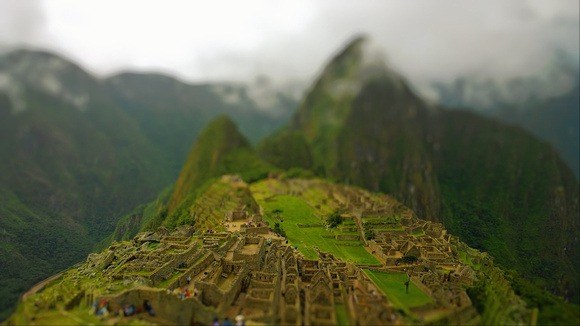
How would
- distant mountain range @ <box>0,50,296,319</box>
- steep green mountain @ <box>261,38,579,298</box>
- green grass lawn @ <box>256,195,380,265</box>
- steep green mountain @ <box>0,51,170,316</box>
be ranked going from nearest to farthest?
green grass lawn @ <box>256,195,380,265</box> < distant mountain range @ <box>0,50,296,319</box> < steep green mountain @ <box>0,51,170,316</box> < steep green mountain @ <box>261,38,579,298</box>

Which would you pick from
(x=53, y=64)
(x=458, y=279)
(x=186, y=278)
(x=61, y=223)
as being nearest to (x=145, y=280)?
(x=186, y=278)

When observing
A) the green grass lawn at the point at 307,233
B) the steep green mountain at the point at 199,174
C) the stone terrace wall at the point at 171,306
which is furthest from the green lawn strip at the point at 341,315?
the steep green mountain at the point at 199,174

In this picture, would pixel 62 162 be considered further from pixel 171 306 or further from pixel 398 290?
pixel 398 290

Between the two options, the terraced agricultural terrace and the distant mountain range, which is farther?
the distant mountain range

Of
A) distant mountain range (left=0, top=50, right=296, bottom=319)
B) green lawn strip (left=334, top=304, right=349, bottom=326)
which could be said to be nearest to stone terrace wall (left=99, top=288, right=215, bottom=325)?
green lawn strip (left=334, top=304, right=349, bottom=326)

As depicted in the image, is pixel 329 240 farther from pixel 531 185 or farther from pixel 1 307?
pixel 531 185

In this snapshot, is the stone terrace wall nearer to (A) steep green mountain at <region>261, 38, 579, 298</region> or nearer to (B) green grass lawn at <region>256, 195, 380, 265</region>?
(B) green grass lawn at <region>256, 195, 380, 265</region>

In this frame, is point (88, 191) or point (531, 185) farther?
point (531, 185)
